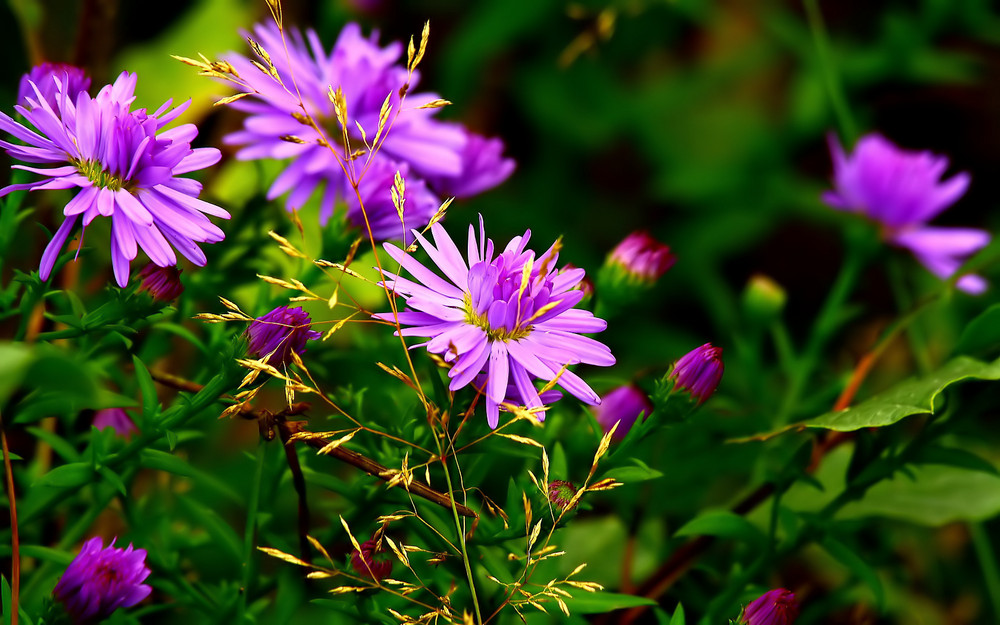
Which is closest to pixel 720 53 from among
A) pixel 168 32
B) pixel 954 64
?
pixel 954 64

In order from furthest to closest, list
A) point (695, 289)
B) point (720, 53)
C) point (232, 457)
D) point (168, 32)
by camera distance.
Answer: point (720, 53), point (695, 289), point (168, 32), point (232, 457)

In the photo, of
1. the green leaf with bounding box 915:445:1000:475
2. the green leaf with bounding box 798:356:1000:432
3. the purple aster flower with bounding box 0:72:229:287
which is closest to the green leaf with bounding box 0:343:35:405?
the purple aster flower with bounding box 0:72:229:287

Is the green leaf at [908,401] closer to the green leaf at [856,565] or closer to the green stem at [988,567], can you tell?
the green leaf at [856,565]

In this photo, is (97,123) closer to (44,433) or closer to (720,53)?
(44,433)

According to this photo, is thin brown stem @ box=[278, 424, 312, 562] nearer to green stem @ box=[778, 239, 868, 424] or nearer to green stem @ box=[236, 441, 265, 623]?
green stem @ box=[236, 441, 265, 623]

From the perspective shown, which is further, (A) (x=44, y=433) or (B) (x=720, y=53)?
(B) (x=720, y=53)

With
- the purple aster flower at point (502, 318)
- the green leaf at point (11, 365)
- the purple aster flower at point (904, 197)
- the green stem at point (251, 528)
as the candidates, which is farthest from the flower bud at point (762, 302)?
the green leaf at point (11, 365)

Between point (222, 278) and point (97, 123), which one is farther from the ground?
point (97, 123)
